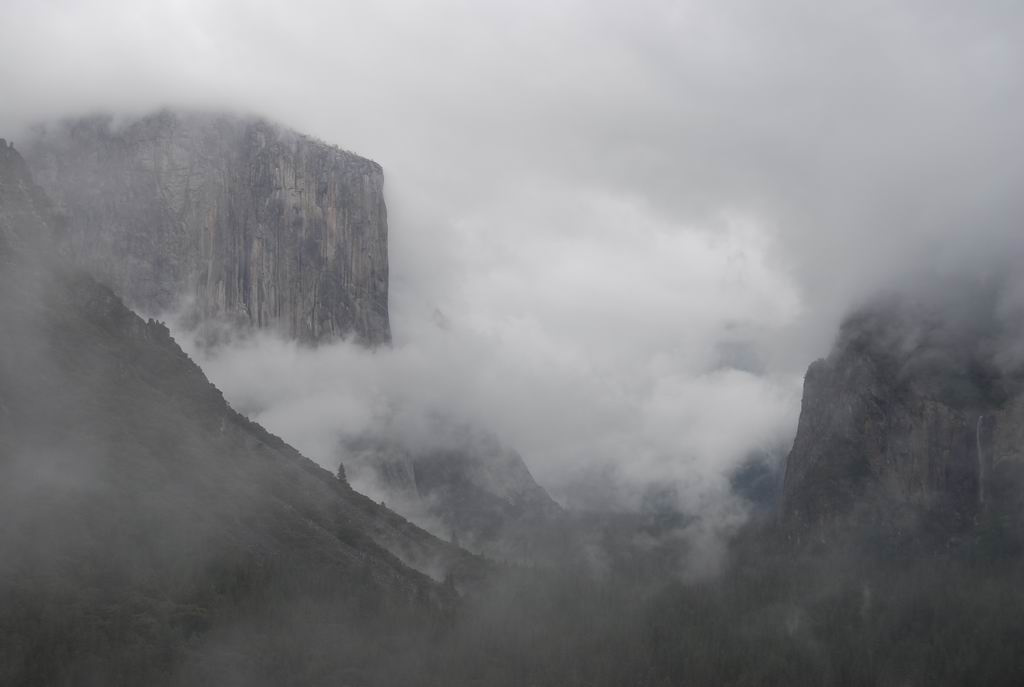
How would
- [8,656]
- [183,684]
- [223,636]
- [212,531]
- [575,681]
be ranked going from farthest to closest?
1. [575,681]
2. [212,531]
3. [223,636]
4. [183,684]
5. [8,656]

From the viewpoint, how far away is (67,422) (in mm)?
181375

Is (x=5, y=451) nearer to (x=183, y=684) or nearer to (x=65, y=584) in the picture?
(x=65, y=584)

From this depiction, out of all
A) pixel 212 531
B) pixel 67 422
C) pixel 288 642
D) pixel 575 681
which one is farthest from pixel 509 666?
pixel 67 422

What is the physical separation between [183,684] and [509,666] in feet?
211

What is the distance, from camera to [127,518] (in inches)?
6580

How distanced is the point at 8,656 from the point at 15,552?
15871 mm

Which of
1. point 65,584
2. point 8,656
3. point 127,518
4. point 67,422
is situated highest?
point 67,422

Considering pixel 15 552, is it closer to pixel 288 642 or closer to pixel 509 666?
pixel 288 642

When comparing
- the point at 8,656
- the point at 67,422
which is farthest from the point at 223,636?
the point at 67,422

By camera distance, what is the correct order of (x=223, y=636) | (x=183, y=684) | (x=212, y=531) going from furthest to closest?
(x=212, y=531), (x=223, y=636), (x=183, y=684)

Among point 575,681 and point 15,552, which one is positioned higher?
point 575,681

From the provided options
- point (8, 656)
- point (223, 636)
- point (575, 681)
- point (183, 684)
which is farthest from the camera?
point (575, 681)

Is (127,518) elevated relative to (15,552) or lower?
elevated

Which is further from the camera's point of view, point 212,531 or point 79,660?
point 212,531
